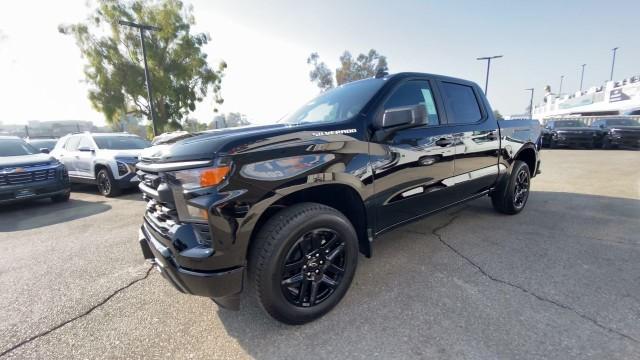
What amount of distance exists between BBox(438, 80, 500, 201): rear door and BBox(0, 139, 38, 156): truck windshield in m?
8.77

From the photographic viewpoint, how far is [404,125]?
2.34 m

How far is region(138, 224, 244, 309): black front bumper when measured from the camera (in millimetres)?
1783

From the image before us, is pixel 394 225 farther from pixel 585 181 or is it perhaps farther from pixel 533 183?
pixel 585 181

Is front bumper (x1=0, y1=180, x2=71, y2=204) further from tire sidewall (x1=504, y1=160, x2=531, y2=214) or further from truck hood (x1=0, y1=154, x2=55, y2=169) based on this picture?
tire sidewall (x1=504, y1=160, x2=531, y2=214)

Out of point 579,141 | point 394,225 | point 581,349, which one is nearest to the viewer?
point 581,349

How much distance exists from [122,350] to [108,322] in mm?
431

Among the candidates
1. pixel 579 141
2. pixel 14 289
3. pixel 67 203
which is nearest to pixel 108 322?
pixel 14 289

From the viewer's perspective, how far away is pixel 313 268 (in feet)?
7.05

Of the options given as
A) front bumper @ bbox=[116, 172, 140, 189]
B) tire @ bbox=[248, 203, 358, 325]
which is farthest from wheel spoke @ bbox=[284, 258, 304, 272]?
front bumper @ bbox=[116, 172, 140, 189]

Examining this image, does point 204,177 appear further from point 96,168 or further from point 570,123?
point 570,123

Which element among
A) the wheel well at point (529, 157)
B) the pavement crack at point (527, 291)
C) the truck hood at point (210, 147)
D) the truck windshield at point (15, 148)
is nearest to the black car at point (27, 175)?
the truck windshield at point (15, 148)

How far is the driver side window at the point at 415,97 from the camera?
2.72m

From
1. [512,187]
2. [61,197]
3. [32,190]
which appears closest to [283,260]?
[512,187]

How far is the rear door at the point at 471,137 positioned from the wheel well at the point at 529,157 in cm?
97
